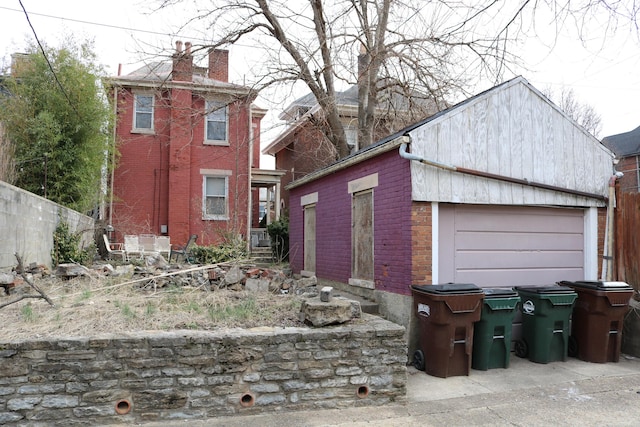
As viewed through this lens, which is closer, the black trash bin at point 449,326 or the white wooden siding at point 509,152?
the black trash bin at point 449,326

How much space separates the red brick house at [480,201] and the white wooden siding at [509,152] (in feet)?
0.05

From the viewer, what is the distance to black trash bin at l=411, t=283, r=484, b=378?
17.0 feet

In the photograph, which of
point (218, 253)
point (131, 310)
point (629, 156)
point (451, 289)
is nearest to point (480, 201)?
point (451, 289)

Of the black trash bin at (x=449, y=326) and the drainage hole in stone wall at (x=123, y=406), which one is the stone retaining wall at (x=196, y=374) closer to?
the drainage hole in stone wall at (x=123, y=406)

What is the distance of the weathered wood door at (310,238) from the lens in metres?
9.53

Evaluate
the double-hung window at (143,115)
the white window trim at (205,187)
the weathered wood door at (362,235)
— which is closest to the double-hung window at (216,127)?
the white window trim at (205,187)

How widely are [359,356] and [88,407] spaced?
8.30 ft

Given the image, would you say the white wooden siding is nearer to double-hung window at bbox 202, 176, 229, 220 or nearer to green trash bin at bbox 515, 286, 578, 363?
green trash bin at bbox 515, 286, 578, 363

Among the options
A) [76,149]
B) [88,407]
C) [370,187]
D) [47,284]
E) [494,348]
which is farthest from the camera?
[76,149]

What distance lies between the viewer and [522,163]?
6566mm

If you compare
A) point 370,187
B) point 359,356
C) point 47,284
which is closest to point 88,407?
point 359,356

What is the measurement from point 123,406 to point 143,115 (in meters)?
14.0

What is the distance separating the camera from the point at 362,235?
7.23 m

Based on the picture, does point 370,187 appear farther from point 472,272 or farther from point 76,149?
point 76,149
